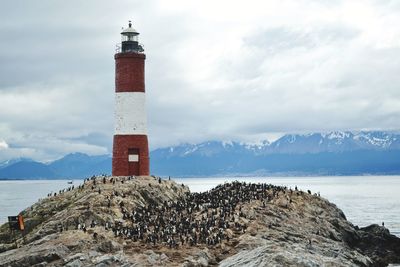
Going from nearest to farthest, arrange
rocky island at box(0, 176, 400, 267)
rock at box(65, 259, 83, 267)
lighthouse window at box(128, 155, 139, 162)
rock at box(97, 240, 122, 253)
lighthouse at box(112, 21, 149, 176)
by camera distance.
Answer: rock at box(65, 259, 83, 267) → rocky island at box(0, 176, 400, 267) → rock at box(97, 240, 122, 253) → lighthouse at box(112, 21, 149, 176) → lighthouse window at box(128, 155, 139, 162)

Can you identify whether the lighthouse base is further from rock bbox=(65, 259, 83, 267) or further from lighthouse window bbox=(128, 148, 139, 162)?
rock bbox=(65, 259, 83, 267)

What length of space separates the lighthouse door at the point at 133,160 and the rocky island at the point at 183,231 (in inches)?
89.9

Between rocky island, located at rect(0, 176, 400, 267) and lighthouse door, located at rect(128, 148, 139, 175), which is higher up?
lighthouse door, located at rect(128, 148, 139, 175)

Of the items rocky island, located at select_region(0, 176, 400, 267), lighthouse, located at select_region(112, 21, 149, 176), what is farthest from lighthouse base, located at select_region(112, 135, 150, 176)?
rocky island, located at select_region(0, 176, 400, 267)

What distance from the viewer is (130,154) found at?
6506 cm

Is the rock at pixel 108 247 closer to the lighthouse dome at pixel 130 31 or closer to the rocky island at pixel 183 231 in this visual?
the rocky island at pixel 183 231

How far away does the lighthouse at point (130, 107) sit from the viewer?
64.2 m

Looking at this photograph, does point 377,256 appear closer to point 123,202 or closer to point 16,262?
point 123,202

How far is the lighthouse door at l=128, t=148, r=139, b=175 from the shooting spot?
2562 inches

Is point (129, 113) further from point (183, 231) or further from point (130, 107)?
point (183, 231)

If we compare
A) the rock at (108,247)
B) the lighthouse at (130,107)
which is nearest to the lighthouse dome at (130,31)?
the lighthouse at (130,107)

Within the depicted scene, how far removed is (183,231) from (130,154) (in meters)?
19.3

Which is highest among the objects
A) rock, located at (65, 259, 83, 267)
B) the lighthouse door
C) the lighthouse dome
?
the lighthouse dome

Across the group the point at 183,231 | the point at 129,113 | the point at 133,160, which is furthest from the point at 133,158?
the point at 183,231
